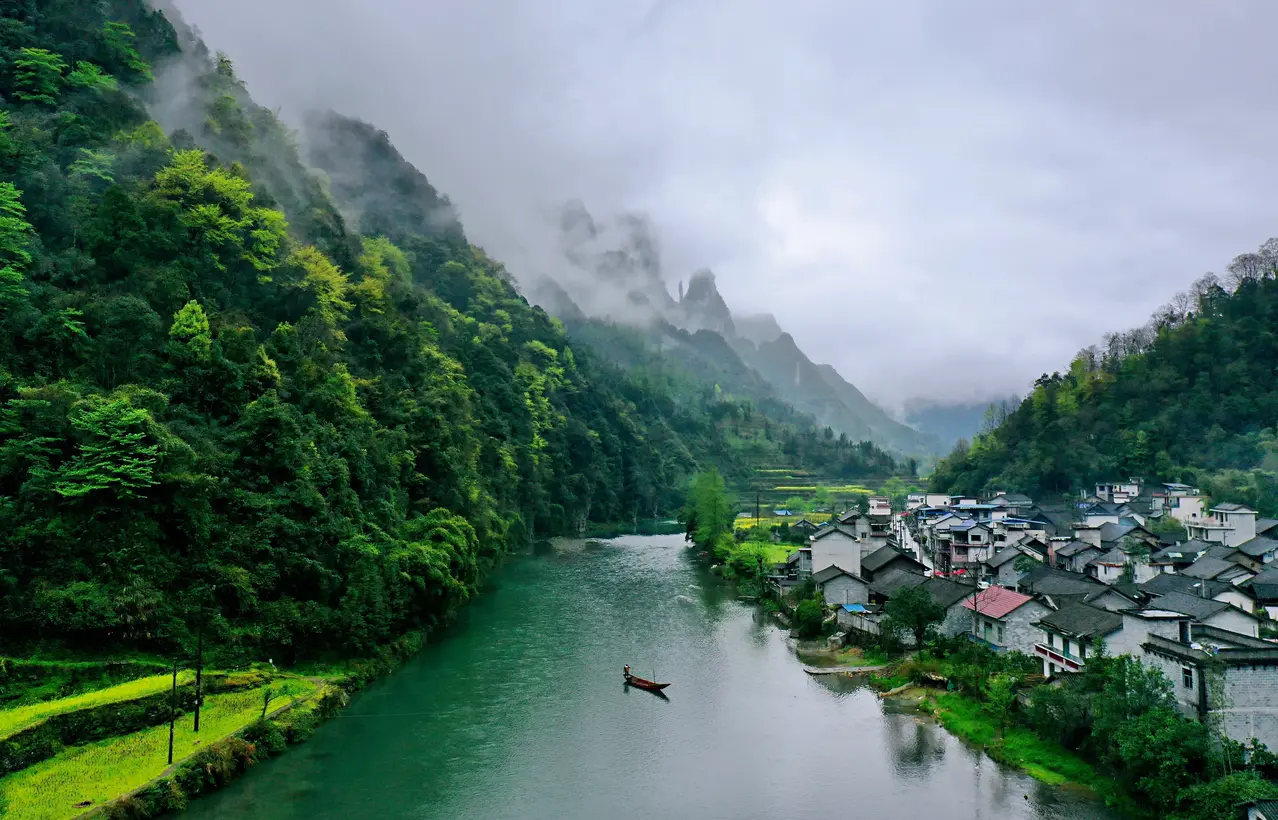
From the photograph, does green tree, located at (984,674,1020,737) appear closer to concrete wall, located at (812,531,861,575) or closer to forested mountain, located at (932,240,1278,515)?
concrete wall, located at (812,531,861,575)

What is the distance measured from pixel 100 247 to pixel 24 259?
10.2 feet

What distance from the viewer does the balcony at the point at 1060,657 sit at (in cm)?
2052

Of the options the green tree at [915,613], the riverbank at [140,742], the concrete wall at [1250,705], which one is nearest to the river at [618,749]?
the riverbank at [140,742]

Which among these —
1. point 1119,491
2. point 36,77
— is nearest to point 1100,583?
point 1119,491

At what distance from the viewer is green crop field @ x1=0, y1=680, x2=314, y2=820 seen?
13.7m

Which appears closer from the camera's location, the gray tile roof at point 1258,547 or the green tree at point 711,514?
the gray tile roof at point 1258,547

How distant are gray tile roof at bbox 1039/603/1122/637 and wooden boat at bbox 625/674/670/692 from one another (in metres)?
11.0

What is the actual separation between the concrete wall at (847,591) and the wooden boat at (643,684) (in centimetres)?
1038

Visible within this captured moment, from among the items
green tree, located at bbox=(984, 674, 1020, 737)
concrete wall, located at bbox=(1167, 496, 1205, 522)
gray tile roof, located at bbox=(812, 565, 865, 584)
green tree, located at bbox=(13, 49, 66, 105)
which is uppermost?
green tree, located at bbox=(13, 49, 66, 105)

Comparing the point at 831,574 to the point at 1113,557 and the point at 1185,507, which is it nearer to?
the point at 1113,557

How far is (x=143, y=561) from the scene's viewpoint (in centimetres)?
2069

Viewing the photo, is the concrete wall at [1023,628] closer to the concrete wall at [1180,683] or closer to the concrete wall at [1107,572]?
the concrete wall at [1180,683]

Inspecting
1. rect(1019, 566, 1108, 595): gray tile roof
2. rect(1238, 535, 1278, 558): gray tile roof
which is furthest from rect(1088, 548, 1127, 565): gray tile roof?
rect(1019, 566, 1108, 595): gray tile roof

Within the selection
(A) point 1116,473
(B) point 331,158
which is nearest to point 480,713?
(A) point 1116,473
